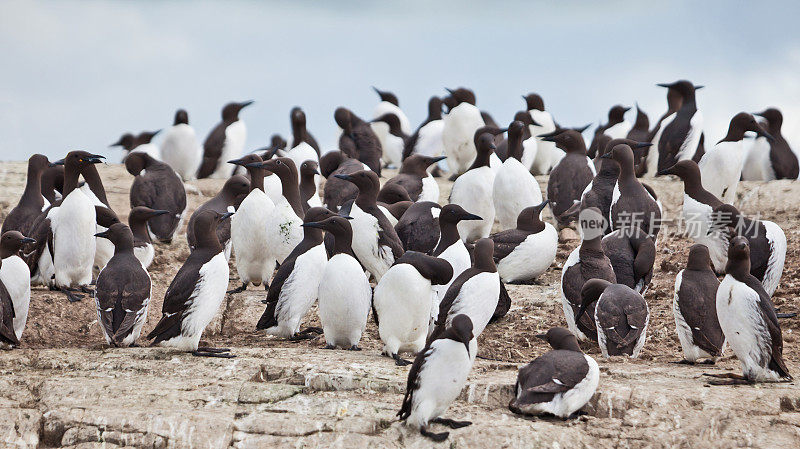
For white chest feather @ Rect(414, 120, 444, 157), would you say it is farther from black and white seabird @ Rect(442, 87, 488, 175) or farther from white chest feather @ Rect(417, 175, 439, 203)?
white chest feather @ Rect(417, 175, 439, 203)

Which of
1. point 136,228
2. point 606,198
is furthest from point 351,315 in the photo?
point 606,198

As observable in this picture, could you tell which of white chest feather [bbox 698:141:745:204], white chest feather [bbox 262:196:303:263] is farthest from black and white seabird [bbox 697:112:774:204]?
white chest feather [bbox 262:196:303:263]

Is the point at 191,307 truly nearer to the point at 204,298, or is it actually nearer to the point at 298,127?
the point at 204,298

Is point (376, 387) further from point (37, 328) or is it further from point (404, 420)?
point (37, 328)

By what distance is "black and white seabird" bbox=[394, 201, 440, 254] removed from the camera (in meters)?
10.8

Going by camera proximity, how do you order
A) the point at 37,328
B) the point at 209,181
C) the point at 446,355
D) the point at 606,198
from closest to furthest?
the point at 446,355 < the point at 37,328 < the point at 606,198 < the point at 209,181

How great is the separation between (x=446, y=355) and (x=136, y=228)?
19.1 feet

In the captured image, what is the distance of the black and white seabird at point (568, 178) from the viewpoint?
13180 millimetres

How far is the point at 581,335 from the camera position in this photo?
9094 millimetres

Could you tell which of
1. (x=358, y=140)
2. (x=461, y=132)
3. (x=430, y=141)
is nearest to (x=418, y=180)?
(x=461, y=132)

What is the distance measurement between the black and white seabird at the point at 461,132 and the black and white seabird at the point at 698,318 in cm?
862

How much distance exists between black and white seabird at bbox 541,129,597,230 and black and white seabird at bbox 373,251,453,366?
17.2ft

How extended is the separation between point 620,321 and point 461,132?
913cm

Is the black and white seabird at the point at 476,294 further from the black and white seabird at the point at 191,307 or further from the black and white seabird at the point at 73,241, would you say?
the black and white seabird at the point at 73,241
